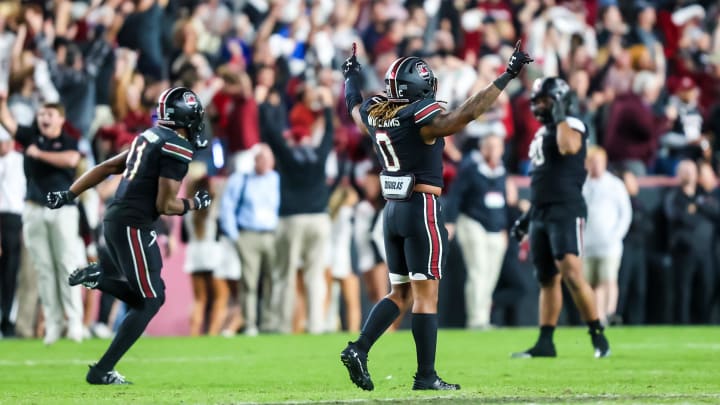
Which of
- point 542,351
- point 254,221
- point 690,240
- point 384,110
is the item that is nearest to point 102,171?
point 384,110

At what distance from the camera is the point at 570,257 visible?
499 inches

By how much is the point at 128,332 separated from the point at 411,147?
241cm

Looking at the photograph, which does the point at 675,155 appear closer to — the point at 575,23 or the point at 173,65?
the point at 575,23

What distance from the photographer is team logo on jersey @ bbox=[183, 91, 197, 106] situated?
10.5 m

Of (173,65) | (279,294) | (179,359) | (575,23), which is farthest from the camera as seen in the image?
(575,23)

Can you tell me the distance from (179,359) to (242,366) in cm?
122

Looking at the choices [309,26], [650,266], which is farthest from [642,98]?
[309,26]

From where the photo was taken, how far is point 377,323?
9.48m

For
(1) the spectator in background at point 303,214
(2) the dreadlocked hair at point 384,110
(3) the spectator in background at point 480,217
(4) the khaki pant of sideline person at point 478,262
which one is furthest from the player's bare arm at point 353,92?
(4) the khaki pant of sideline person at point 478,262

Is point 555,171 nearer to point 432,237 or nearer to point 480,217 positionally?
point 432,237

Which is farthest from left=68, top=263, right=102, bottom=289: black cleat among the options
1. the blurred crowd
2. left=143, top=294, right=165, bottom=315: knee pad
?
the blurred crowd

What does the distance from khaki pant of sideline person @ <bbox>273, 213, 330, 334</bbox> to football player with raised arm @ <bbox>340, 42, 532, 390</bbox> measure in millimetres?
8800

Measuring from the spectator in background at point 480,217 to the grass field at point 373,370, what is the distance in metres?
1.47

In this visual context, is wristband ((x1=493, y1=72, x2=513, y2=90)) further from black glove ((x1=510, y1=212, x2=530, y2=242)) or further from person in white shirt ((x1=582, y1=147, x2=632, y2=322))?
person in white shirt ((x1=582, y1=147, x2=632, y2=322))
